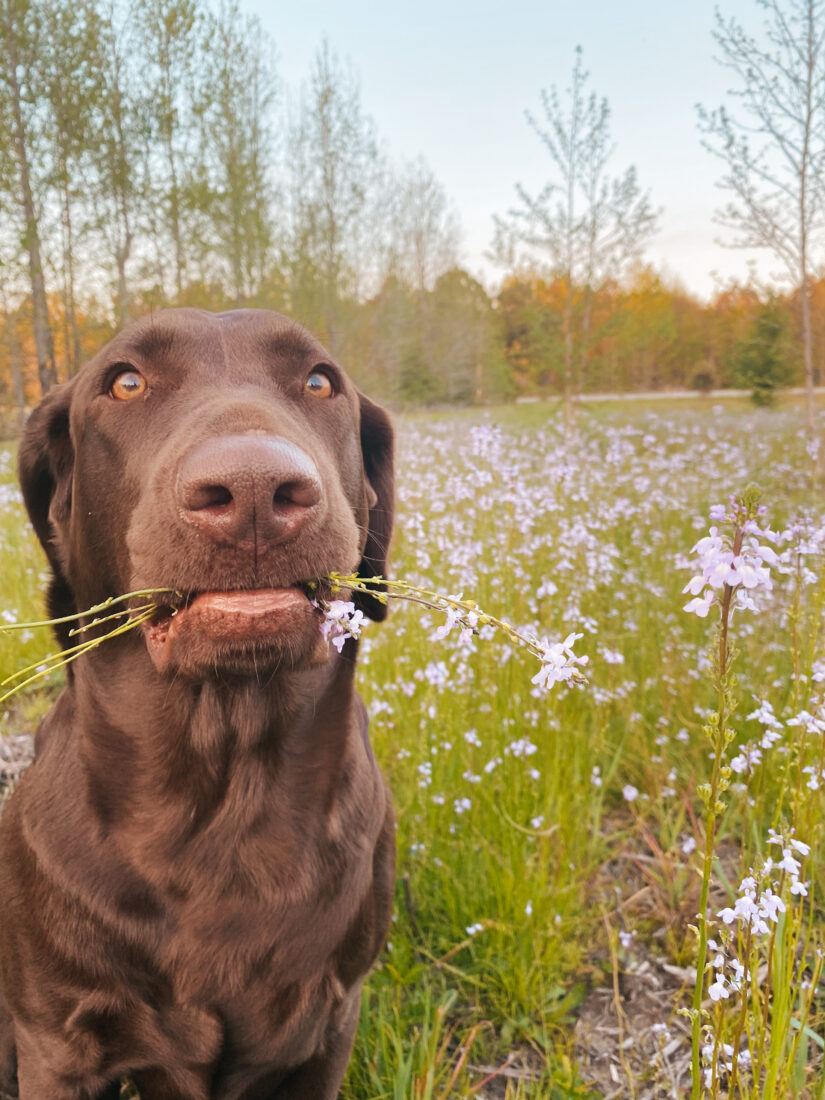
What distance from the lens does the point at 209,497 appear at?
114 cm

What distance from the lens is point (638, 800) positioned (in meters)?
3.17

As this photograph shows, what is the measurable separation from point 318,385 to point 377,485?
53 cm

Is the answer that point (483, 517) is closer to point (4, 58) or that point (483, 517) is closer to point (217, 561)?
point (217, 561)

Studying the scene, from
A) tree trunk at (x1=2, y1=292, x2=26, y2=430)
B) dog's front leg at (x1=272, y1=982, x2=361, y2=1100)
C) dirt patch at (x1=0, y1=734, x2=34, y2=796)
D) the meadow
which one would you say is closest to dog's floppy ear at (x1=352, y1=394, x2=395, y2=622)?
the meadow

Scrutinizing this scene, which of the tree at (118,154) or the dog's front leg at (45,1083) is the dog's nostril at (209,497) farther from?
the tree at (118,154)

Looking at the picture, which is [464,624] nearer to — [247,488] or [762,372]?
[247,488]

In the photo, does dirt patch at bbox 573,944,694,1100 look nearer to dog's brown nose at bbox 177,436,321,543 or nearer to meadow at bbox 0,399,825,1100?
meadow at bbox 0,399,825,1100

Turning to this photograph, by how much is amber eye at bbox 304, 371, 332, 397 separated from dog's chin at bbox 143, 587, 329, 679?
2.24ft

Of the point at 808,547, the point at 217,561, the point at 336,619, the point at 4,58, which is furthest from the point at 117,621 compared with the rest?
the point at 4,58

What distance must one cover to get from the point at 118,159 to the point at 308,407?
42.7 ft

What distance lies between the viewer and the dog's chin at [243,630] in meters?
1.21

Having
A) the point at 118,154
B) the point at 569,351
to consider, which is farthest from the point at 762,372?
the point at 118,154

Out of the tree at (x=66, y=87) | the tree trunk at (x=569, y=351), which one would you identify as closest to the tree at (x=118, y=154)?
the tree at (x=66, y=87)

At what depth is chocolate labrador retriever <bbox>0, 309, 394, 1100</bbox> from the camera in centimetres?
134
